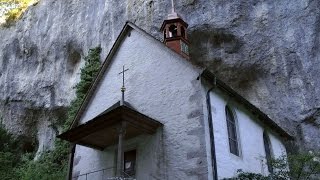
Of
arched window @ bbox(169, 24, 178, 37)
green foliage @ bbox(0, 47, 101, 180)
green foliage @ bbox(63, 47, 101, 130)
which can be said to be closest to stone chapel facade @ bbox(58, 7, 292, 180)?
arched window @ bbox(169, 24, 178, 37)

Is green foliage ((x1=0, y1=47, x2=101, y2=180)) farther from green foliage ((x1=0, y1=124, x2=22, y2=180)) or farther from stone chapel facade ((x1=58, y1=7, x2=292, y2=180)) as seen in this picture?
stone chapel facade ((x1=58, y1=7, x2=292, y2=180))

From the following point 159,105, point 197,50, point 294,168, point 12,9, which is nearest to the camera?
point 294,168

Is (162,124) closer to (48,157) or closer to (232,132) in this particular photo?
(232,132)

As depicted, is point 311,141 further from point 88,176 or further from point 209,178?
point 88,176

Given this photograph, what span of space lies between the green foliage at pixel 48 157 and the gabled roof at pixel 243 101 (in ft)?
30.5

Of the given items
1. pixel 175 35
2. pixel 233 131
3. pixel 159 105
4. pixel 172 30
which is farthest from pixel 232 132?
pixel 172 30

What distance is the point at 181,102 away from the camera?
38.7ft

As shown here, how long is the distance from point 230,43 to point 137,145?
9.21 meters

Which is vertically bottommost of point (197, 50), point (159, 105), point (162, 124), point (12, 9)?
point (162, 124)

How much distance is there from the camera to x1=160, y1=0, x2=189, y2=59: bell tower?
15.3m

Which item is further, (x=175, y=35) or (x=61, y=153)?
(x=61, y=153)

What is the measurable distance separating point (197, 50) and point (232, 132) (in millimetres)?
8368

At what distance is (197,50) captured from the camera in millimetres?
20203

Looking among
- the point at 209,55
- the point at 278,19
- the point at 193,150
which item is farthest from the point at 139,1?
the point at 193,150
